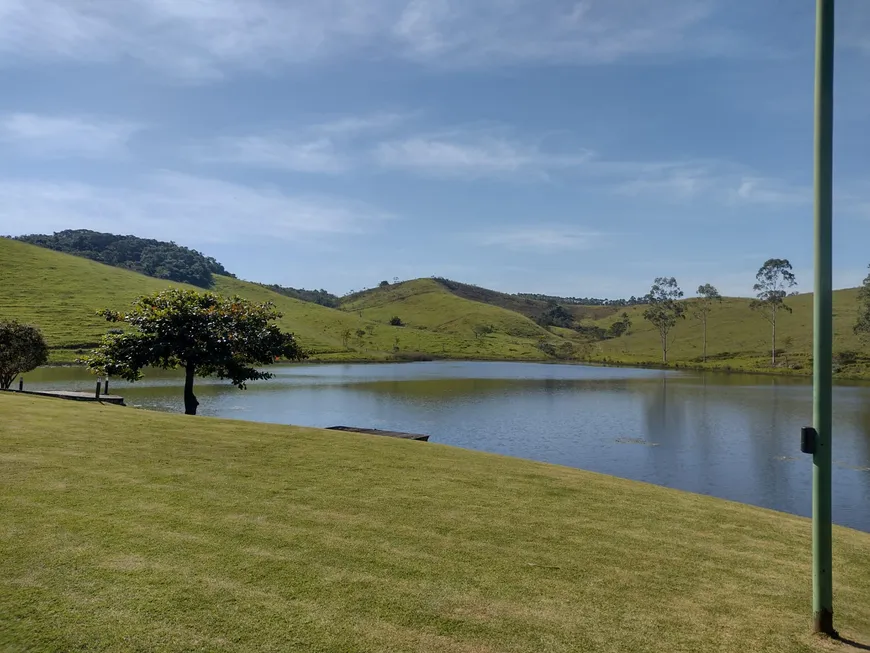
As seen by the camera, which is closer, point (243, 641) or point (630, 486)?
point (243, 641)

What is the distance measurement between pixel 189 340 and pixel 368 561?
21.7 m

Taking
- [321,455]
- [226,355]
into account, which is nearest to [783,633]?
[321,455]

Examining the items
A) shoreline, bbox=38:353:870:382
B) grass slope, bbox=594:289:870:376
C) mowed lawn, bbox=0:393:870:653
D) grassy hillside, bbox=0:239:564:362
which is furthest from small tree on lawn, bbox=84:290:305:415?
grass slope, bbox=594:289:870:376

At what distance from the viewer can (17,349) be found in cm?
3195

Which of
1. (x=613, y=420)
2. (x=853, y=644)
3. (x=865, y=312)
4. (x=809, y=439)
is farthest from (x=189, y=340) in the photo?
(x=865, y=312)

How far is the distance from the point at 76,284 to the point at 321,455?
133738 millimetres

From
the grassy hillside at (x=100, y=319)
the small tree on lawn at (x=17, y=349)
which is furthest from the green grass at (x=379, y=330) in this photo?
the small tree on lawn at (x=17, y=349)

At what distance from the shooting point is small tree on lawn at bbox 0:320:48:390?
3164cm

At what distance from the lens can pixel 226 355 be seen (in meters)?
27.1

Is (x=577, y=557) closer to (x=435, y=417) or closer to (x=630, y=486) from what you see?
(x=630, y=486)

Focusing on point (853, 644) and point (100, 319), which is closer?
point (853, 644)

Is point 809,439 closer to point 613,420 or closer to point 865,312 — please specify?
point 613,420

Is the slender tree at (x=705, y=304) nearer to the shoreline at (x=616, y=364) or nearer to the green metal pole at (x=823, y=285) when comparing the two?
the shoreline at (x=616, y=364)

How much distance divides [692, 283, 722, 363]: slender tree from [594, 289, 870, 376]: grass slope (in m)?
1.82
